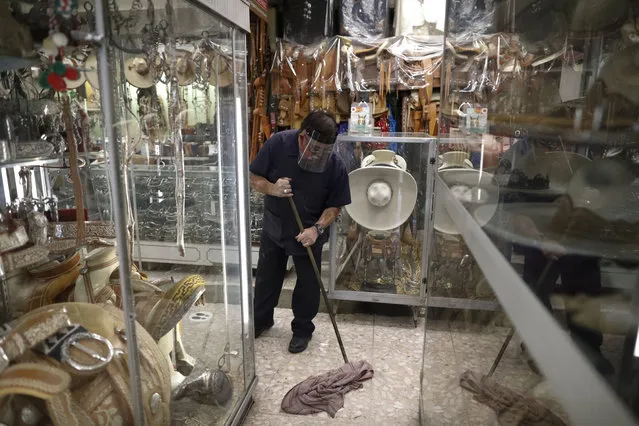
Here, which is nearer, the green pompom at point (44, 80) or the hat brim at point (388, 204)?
the green pompom at point (44, 80)

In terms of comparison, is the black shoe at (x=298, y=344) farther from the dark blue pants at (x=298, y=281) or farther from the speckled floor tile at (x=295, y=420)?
the speckled floor tile at (x=295, y=420)

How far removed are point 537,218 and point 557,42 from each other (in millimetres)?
755

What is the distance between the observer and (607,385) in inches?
21.3

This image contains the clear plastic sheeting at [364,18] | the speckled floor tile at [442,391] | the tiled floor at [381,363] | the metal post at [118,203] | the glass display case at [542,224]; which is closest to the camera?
the glass display case at [542,224]

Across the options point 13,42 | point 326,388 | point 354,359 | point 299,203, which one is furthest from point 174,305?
point 354,359

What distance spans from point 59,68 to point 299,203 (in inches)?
78.2

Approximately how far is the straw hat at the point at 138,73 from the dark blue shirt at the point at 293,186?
135 cm

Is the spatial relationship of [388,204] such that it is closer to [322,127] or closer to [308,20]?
[322,127]

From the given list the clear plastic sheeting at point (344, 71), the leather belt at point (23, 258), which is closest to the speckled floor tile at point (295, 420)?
the leather belt at point (23, 258)

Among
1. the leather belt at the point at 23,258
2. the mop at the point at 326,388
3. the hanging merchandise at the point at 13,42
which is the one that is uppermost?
the hanging merchandise at the point at 13,42

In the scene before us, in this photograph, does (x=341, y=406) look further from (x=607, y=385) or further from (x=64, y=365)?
(x=607, y=385)

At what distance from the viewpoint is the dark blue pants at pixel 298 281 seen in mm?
3166

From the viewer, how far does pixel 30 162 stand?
4.73 feet

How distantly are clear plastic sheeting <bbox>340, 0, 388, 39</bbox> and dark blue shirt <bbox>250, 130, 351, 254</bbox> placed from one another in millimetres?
2551
